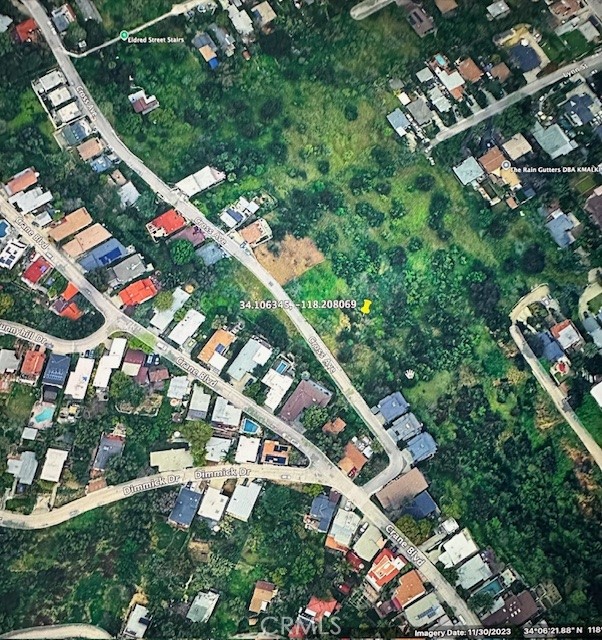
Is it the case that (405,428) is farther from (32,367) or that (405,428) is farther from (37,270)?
(37,270)

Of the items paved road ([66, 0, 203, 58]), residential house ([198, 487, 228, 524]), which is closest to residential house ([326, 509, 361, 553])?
residential house ([198, 487, 228, 524])

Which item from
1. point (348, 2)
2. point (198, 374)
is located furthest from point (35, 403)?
point (348, 2)

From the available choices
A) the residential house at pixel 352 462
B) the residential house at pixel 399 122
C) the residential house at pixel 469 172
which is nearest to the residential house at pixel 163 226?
the residential house at pixel 399 122

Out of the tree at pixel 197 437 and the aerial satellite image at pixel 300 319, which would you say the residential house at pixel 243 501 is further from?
the tree at pixel 197 437

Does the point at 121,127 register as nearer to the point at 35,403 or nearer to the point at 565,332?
the point at 35,403

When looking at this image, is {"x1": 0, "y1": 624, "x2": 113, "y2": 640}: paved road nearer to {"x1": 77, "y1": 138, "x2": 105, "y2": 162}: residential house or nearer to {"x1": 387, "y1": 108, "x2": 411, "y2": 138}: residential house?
{"x1": 77, "y1": 138, "x2": 105, "y2": 162}: residential house
